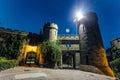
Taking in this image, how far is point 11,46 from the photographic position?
1848 cm

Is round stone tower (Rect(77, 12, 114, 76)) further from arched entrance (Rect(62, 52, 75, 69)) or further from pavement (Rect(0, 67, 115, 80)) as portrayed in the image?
arched entrance (Rect(62, 52, 75, 69))

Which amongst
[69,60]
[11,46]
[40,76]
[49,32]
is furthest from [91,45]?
[69,60]

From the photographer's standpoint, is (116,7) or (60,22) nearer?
(60,22)

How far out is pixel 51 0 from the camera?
116 m

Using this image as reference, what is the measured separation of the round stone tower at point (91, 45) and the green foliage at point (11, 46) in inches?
437

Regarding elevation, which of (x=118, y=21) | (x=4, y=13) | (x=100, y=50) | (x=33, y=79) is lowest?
(x=33, y=79)

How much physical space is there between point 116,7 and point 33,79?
164298 millimetres

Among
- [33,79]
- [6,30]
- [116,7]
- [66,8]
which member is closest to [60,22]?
[66,8]

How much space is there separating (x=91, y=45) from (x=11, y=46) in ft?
43.5

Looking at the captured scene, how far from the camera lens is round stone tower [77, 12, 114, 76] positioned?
57.2ft

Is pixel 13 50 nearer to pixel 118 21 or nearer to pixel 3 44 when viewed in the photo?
pixel 3 44

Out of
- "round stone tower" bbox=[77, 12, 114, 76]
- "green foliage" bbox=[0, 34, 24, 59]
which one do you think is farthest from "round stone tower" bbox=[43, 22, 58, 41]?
"round stone tower" bbox=[77, 12, 114, 76]

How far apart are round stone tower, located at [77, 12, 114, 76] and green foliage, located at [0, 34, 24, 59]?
11.1 m

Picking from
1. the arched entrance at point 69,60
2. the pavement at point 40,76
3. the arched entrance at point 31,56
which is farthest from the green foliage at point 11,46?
the arched entrance at point 69,60
